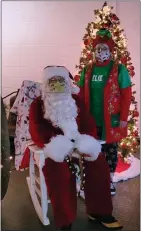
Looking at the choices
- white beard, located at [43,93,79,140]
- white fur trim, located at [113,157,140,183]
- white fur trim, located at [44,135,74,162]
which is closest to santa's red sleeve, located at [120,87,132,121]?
white beard, located at [43,93,79,140]

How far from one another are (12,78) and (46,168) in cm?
247

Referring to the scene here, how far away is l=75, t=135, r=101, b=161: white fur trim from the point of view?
1.85 metres

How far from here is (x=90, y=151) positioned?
1.85 m

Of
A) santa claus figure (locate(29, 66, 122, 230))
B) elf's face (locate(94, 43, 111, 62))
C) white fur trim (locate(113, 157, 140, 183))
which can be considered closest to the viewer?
santa claus figure (locate(29, 66, 122, 230))

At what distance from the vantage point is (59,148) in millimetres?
1793

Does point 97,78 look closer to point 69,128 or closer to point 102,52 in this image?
point 102,52

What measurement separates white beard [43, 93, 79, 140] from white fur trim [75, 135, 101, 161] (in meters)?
0.09

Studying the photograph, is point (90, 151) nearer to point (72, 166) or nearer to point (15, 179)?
point (72, 166)

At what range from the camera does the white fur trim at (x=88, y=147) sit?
6.08 feet

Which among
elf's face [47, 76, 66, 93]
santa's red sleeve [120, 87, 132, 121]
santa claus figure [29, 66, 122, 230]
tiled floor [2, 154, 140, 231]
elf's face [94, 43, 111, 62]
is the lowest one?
tiled floor [2, 154, 140, 231]

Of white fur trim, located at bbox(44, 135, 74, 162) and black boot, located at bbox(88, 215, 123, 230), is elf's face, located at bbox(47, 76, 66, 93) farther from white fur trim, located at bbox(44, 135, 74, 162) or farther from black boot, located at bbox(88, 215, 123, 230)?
black boot, located at bbox(88, 215, 123, 230)

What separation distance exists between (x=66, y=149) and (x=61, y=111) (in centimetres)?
31

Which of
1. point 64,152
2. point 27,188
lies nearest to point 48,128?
point 64,152

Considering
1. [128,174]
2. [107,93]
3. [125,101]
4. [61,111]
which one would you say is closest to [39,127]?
[61,111]
